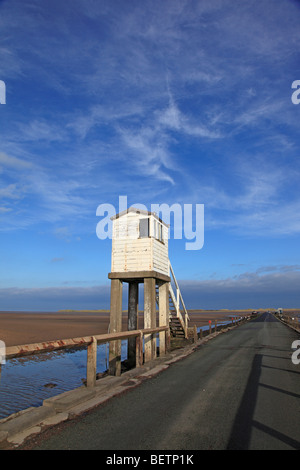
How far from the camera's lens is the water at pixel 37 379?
31.4 ft

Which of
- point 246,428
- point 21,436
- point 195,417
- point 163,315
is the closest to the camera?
point 21,436

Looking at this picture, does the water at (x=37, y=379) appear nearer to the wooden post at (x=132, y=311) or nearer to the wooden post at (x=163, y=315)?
the wooden post at (x=132, y=311)

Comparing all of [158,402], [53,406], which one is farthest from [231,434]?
[53,406]

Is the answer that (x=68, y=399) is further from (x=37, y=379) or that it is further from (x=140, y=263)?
(x=37, y=379)

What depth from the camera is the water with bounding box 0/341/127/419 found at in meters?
9.58

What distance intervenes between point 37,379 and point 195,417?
9980 millimetres

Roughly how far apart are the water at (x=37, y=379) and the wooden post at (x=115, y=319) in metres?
1.63

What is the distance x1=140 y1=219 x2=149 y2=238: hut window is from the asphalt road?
20.6 feet

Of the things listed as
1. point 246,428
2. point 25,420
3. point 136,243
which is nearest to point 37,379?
point 136,243

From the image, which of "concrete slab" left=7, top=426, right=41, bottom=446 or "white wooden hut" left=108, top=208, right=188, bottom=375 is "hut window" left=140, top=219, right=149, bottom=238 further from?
"concrete slab" left=7, top=426, right=41, bottom=446

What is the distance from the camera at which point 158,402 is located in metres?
6.03

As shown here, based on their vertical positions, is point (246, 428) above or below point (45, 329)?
above

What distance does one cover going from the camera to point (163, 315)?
14.3m

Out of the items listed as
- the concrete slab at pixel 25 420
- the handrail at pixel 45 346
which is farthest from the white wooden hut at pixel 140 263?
the concrete slab at pixel 25 420
